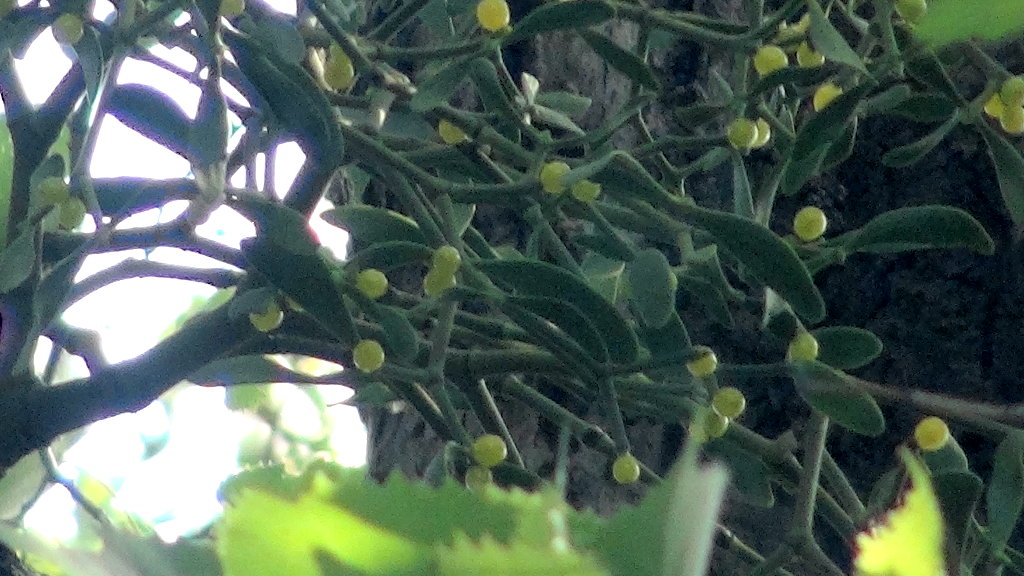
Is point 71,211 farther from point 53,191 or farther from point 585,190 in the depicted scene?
point 585,190

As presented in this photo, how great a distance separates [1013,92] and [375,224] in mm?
269

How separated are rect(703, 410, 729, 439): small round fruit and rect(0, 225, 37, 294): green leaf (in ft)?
0.87

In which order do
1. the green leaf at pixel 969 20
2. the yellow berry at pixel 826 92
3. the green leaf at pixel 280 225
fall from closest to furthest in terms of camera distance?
the green leaf at pixel 969 20, the green leaf at pixel 280 225, the yellow berry at pixel 826 92

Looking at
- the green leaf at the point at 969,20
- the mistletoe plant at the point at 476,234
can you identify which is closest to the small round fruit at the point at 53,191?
the mistletoe plant at the point at 476,234

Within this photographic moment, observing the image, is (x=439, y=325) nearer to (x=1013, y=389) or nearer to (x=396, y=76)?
(x=396, y=76)

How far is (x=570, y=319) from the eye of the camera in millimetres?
463

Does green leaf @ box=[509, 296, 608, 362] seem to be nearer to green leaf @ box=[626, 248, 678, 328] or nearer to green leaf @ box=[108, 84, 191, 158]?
green leaf @ box=[626, 248, 678, 328]

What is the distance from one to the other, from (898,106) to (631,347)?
6.6 inches

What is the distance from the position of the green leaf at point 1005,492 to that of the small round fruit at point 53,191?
373mm

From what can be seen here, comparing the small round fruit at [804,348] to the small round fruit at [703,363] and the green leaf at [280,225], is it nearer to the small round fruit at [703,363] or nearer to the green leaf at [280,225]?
the small round fruit at [703,363]

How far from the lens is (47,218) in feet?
1.64

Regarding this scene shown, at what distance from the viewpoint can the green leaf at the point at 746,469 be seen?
524mm

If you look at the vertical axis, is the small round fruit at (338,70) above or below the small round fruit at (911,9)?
below

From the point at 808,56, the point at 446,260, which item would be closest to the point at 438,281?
the point at 446,260
